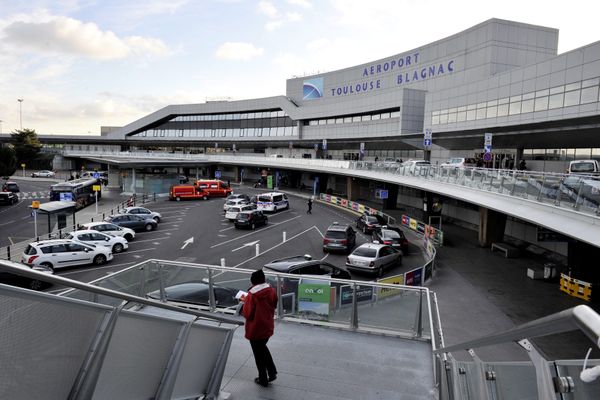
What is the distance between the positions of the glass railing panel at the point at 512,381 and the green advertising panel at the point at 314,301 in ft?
15.5

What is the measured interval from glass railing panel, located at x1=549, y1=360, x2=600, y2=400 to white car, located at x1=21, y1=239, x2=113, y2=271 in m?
21.7

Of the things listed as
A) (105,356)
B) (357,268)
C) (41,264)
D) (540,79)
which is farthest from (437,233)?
(105,356)

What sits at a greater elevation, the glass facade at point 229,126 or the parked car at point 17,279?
the glass facade at point 229,126

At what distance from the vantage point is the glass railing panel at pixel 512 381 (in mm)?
2254

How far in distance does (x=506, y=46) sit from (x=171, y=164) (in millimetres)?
48347

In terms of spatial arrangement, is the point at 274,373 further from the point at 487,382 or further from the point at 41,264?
the point at 41,264

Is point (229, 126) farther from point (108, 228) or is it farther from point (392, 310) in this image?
point (392, 310)

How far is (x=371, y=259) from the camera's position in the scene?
20.3 meters

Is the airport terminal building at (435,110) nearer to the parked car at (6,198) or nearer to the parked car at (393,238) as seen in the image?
the parked car at (393,238)

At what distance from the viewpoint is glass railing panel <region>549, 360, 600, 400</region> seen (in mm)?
1743

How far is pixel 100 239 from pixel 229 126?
7476 centimetres

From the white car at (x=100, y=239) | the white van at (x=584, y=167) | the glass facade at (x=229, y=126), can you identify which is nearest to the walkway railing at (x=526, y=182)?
the white van at (x=584, y=167)

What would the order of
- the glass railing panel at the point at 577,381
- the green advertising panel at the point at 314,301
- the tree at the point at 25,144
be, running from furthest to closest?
1. the tree at the point at 25,144
2. the green advertising panel at the point at 314,301
3. the glass railing panel at the point at 577,381

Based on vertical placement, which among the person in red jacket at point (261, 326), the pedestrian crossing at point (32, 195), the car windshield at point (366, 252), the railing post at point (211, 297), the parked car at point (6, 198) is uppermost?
the person in red jacket at point (261, 326)
